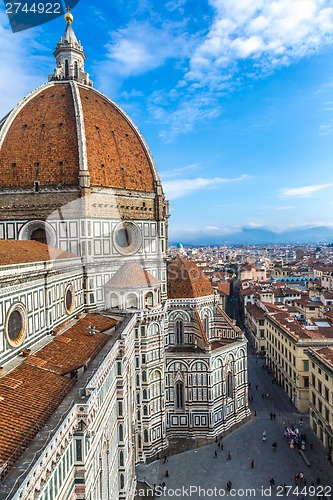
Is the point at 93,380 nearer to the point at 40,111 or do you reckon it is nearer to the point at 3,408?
the point at 3,408

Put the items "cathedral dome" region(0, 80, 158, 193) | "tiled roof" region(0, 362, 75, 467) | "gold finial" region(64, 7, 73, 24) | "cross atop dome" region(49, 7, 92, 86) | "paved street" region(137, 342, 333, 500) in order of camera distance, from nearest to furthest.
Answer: "tiled roof" region(0, 362, 75, 467)
"paved street" region(137, 342, 333, 500)
"cathedral dome" region(0, 80, 158, 193)
"cross atop dome" region(49, 7, 92, 86)
"gold finial" region(64, 7, 73, 24)

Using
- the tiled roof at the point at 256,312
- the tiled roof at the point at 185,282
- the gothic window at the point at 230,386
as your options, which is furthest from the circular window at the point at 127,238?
the tiled roof at the point at 256,312

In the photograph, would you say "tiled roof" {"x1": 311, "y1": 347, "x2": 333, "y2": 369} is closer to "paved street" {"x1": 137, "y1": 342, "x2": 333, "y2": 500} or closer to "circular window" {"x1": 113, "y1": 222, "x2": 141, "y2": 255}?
"paved street" {"x1": 137, "y1": 342, "x2": 333, "y2": 500}

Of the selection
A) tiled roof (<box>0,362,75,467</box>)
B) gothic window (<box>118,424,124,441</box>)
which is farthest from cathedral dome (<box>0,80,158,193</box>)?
tiled roof (<box>0,362,75,467</box>)

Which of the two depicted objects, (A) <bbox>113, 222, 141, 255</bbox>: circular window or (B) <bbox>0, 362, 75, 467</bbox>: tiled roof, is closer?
(B) <bbox>0, 362, 75, 467</bbox>: tiled roof

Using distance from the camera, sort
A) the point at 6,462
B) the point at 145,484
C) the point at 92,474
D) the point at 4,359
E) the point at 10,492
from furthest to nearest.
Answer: the point at 145,484 → the point at 4,359 → the point at 92,474 → the point at 6,462 → the point at 10,492

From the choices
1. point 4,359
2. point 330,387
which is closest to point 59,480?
point 4,359
